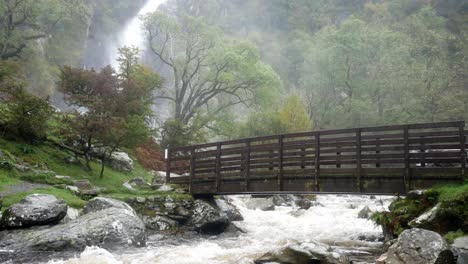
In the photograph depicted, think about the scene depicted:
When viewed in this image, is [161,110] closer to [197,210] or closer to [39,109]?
[39,109]

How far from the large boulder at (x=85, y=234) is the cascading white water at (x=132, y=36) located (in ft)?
150

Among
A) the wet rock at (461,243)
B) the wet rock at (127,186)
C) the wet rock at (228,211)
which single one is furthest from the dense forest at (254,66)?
the wet rock at (461,243)

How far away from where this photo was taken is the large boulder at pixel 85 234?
456 inches

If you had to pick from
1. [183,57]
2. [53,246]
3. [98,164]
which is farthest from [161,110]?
[53,246]

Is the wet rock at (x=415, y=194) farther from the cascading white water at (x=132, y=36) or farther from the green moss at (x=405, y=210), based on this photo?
the cascading white water at (x=132, y=36)

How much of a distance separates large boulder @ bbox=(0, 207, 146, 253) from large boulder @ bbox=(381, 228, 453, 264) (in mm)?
7833

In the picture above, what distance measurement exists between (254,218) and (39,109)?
1274 cm

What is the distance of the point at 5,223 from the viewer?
40.8 ft

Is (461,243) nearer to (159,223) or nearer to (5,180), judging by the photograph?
(159,223)

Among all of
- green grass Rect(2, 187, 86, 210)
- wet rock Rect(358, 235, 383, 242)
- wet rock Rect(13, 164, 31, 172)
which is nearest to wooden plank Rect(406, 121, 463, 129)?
wet rock Rect(358, 235, 383, 242)

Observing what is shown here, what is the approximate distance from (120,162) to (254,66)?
17.9 metres

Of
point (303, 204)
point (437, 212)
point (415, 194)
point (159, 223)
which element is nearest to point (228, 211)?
point (159, 223)

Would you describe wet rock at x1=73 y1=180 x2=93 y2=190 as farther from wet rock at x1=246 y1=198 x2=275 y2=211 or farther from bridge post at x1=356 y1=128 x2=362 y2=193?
bridge post at x1=356 y1=128 x2=362 y2=193

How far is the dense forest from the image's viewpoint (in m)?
36.4
